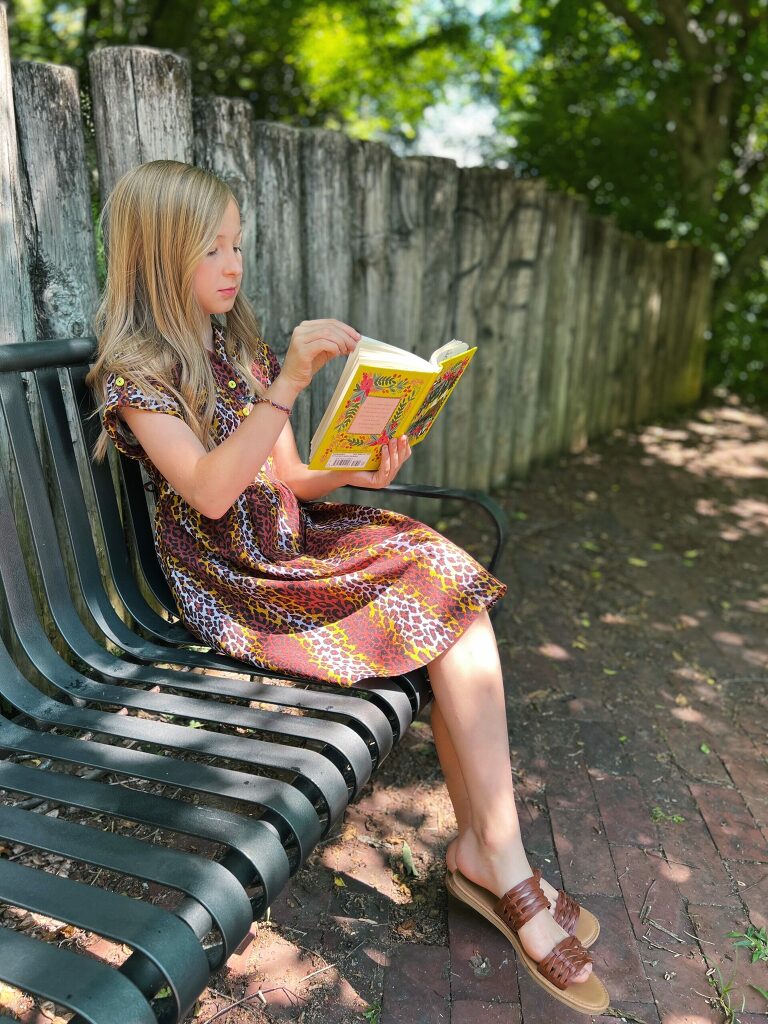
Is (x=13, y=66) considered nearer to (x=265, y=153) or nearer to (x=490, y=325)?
(x=265, y=153)

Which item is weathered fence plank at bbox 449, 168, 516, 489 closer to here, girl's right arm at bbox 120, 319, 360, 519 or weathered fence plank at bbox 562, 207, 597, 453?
weathered fence plank at bbox 562, 207, 597, 453

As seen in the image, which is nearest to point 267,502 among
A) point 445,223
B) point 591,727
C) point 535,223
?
point 591,727

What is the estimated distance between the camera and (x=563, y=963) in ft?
6.19

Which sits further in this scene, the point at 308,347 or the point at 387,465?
the point at 387,465

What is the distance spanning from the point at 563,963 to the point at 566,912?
16 centimetres

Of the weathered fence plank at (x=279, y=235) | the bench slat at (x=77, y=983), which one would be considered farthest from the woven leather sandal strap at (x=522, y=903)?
the weathered fence plank at (x=279, y=235)

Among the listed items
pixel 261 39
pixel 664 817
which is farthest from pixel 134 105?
pixel 261 39

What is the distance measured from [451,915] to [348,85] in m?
12.4

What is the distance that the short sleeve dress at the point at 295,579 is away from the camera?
2049 mm

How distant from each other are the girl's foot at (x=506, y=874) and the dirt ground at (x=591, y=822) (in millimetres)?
123

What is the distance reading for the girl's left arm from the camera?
2.44 metres

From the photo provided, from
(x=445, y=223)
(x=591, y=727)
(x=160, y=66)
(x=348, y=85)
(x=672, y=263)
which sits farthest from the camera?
(x=348, y=85)

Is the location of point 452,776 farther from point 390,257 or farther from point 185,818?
point 390,257

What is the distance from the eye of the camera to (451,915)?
215 centimetres
